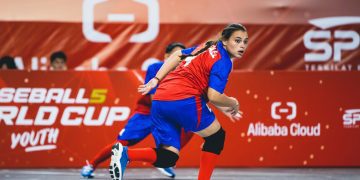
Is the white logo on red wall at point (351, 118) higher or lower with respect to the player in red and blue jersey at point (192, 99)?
higher

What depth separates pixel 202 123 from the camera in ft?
21.3

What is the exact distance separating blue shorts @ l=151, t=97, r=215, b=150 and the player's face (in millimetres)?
492

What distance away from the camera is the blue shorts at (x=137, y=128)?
902 cm

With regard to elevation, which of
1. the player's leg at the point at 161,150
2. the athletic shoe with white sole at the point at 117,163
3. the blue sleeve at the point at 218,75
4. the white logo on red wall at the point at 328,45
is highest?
the white logo on red wall at the point at 328,45

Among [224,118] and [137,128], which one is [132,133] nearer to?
[137,128]

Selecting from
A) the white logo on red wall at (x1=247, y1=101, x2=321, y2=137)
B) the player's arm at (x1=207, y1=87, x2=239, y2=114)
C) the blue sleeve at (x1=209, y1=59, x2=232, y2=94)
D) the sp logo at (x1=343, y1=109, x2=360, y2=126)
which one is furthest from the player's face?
the sp logo at (x1=343, y1=109, x2=360, y2=126)

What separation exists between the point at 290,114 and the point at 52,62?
360 centimetres

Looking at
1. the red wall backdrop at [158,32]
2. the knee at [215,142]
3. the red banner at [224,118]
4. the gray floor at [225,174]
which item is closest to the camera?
the knee at [215,142]

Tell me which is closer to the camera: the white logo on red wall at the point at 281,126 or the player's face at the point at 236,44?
the player's face at the point at 236,44

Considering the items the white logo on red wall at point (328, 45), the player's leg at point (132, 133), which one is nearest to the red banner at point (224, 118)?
the player's leg at point (132, 133)

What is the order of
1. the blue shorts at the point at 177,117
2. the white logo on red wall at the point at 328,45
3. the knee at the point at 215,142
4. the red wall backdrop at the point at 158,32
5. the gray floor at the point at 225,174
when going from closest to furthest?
the blue shorts at the point at 177,117 < the knee at the point at 215,142 < the gray floor at the point at 225,174 < the red wall backdrop at the point at 158,32 < the white logo on red wall at the point at 328,45

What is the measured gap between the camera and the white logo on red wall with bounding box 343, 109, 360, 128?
10.7 meters

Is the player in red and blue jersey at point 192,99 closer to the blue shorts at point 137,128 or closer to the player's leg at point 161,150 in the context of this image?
the player's leg at point 161,150

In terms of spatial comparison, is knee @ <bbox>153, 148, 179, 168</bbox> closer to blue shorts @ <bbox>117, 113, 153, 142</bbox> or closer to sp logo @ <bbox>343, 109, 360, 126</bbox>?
blue shorts @ <bbox>117, 113, 153, 142</bbox>
